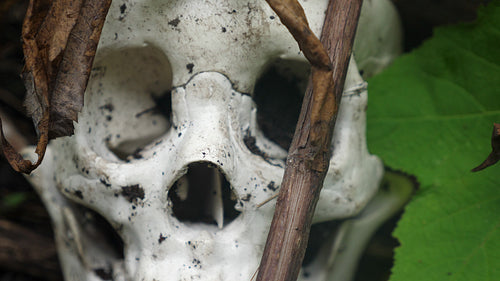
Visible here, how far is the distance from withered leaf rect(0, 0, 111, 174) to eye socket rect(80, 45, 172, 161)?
115 mm

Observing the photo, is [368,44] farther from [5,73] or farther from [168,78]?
[5,73]

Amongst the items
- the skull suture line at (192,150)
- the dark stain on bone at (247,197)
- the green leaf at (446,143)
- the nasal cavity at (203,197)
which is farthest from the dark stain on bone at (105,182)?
the green leaf at (446,143)

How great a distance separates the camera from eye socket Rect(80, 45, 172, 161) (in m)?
1.06

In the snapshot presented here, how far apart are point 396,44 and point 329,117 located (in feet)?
1.97

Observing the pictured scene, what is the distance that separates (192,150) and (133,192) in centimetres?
15

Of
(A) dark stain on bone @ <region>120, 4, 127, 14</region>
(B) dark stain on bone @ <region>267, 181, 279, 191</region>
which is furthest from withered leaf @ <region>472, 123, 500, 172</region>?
(A) dark stain on bone @ <region>120, 4, 127, 14</region>

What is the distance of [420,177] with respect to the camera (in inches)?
44.6

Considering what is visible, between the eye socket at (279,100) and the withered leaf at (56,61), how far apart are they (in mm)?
351

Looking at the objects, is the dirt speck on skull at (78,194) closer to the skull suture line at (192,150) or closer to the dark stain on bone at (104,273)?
the skull suture line at (192,150)

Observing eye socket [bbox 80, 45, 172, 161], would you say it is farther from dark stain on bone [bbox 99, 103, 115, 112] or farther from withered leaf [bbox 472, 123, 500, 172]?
withered leaf [bbox 472, 123, 500, 172]

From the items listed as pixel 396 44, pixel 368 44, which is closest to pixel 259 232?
pixel 368 44

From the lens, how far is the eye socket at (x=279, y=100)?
1091 mm

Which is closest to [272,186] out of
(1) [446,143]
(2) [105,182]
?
(2) [105,182]

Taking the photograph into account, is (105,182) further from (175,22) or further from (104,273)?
(175,22)
